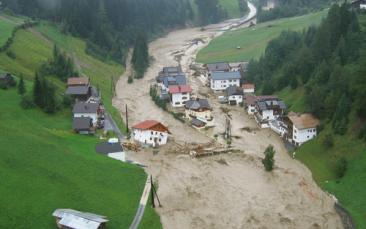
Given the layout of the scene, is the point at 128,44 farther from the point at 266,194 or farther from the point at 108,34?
the point at 266,194

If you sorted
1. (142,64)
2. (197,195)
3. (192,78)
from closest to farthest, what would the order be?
1. (197,195)
2. (192,78)
3. (142,64)

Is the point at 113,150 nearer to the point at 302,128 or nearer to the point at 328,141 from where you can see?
the point at 302,128

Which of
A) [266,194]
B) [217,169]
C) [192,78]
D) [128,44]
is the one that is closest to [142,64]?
[192,78]

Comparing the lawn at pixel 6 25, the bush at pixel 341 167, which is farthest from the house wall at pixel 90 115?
the bush at pixel 341 167

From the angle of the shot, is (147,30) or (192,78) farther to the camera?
(147,30)

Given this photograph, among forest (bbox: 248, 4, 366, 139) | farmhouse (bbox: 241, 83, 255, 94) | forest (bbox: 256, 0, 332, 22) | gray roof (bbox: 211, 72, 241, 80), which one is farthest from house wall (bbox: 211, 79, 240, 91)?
forest (bbox: 256, 0, 332, 22)

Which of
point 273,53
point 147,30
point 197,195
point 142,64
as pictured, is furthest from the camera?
point 147,30
